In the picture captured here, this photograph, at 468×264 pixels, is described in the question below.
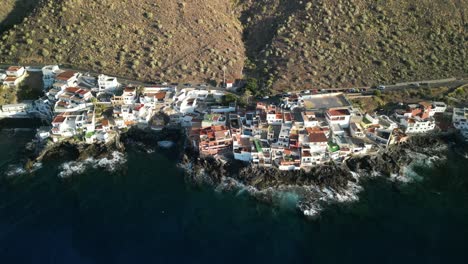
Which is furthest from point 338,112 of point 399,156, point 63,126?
point 63,126

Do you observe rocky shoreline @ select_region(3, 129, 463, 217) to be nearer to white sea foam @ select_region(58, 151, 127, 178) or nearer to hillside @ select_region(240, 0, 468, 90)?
white sea foam @ select_region(58, 151, 127, 178)

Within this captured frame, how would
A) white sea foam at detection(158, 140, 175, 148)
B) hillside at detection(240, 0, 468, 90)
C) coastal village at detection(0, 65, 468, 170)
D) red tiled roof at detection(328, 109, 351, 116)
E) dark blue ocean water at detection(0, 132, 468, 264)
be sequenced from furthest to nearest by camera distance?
hillside at detection(240, 0, 468, 90) → white sea foam at detection(158, 140, 175, 148) → red tiled roof at detection(328, 109, 351, 116) → coastal village at detection(0, 65, 468, 170) → dark blue ocean water at detection(0, 132, 468, 264)

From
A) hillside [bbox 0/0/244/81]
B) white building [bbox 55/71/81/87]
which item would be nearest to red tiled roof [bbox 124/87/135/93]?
hillside [bbox 0/0/244/81]

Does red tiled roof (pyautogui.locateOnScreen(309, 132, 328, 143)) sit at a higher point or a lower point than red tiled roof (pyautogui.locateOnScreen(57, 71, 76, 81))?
lower

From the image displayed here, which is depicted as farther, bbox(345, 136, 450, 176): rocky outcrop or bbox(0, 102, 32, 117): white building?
bbox(0, 102, 32, 117): white building

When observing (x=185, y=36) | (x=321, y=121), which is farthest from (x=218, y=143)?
(x=185, y=36)

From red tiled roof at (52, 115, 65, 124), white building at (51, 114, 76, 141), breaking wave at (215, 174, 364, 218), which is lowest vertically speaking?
breaking wave at (215, 174, 364, 218)

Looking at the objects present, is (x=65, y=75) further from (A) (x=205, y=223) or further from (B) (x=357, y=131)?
(B) (x=357, y=131)
